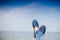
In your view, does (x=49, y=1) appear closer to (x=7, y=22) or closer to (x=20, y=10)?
(x=20, y=10)

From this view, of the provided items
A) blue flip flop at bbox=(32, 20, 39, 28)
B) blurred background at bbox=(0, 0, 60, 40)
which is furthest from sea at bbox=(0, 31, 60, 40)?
blue flip flop at bbox=(32, 20, 39, 28)

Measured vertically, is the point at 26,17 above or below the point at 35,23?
above

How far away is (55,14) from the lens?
7.02ft

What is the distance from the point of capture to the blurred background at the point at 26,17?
213 cm

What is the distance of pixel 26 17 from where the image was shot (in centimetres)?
217

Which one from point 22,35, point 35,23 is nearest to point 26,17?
point 35,23

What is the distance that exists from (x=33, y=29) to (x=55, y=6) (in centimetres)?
51

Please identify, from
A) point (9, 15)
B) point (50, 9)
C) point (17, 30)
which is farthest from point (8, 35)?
point (50, 9)

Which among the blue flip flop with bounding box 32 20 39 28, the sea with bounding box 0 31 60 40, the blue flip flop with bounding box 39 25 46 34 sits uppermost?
the blue flip flop with bounding box 32 20 39 28

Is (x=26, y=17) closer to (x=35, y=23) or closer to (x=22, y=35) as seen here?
(x=35, y=23)

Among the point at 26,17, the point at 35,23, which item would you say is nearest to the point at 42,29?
the point at 35,23

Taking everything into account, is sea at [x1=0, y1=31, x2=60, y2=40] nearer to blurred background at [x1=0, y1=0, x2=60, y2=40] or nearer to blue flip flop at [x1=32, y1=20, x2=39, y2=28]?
blurred background at [x1=0, y1=0, x2=60, y2=40]

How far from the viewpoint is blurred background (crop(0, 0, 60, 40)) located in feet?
7.00

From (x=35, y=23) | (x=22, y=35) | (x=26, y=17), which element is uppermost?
(x=26, y=17)
